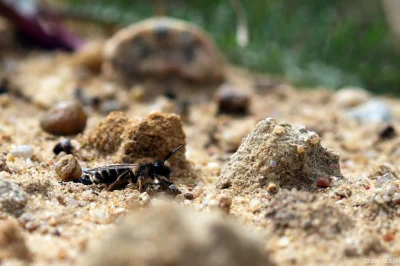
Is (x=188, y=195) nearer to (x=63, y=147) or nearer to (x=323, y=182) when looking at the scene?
(x=323, y=182)

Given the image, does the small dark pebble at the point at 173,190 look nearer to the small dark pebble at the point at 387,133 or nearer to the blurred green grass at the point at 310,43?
the small dark pebble at the point at 387,133

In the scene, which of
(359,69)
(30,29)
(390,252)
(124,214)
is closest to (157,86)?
(30,29)

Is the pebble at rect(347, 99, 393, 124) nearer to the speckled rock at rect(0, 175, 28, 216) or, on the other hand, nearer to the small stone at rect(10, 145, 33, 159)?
the small stone at rect(10, 145, 33, 159)

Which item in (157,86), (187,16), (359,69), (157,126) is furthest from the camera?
(187,16)

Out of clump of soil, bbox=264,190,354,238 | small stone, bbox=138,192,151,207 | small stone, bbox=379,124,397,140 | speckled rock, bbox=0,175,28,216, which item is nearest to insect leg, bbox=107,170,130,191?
small stone, bbox=138,192,151,207

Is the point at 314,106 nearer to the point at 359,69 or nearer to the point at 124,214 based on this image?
the point at 359,69

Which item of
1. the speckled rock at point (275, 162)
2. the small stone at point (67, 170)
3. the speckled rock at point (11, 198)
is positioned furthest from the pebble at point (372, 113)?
the speckled rock at point (11, 198)
